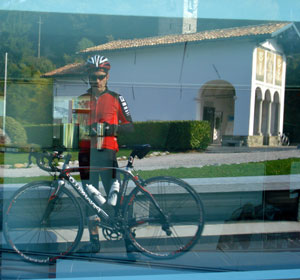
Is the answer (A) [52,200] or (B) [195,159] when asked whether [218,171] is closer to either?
(B) [195,159]

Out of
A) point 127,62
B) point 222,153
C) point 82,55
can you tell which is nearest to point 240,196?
point 222,153

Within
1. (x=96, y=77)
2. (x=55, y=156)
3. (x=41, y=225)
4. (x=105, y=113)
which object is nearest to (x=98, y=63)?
(x=96, y=77)

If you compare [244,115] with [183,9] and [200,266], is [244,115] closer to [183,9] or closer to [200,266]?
[183,9]

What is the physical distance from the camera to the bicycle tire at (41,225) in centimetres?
369

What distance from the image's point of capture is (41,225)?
3734mm

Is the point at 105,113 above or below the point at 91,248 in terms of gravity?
above

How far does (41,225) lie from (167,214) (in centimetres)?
114

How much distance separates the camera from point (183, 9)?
3.48 meters

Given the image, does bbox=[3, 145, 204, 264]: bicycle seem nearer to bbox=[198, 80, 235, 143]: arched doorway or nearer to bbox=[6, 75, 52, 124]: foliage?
bbox=[6, 75, 52, 124]: foliage

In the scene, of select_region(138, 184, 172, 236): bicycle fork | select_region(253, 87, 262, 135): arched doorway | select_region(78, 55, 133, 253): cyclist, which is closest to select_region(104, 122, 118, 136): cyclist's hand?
select_region(78, 55, 133, 253): cyclist

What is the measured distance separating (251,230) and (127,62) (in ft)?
6.53

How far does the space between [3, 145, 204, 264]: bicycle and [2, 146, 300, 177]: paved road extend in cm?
9

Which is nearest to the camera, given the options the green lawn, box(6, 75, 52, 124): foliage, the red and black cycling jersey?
box(6, 75, 52, 124): foliage

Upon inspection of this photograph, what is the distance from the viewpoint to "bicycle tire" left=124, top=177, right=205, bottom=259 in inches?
147
